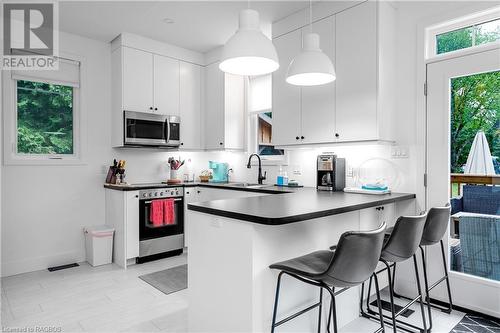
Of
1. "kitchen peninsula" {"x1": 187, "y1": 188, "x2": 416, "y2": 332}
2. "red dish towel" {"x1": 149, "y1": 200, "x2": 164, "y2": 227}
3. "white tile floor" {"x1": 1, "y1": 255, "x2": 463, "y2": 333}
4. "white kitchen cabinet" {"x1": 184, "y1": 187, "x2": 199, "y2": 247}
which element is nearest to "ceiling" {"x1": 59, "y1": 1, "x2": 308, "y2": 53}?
"white kitchen cabinet" {"x1": 184, "y1": 187, "x2": 199, "y2": 247}

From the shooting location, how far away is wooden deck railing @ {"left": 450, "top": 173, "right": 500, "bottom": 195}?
2496 mm

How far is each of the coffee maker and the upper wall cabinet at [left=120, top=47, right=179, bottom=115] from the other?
2.30m

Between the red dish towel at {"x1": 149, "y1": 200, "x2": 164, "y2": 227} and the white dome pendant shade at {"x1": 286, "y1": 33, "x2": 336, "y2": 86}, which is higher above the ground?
the white dome pendant shade at {"x1": 286, "y1": 33, "x2": 336, "y2": 86}

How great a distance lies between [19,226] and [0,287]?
0.72 meters

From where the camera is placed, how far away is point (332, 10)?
3137 mm

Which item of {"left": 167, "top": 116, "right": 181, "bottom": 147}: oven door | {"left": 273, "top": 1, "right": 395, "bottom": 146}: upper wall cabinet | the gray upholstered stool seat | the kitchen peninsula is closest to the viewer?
the gray upholstered stool seat

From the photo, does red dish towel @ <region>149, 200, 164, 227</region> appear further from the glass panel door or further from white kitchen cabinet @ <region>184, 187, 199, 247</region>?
the glass panel door

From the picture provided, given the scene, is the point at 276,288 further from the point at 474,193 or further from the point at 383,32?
the point at 383,32

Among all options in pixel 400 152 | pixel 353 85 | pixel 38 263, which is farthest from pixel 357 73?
pixel 38 263

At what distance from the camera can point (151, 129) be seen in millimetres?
4188

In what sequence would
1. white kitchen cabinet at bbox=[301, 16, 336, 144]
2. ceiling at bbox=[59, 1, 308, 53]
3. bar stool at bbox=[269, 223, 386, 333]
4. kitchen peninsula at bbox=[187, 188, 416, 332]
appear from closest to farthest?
bar stool at bbox=[269, 223, 386, 333] < kitchen peninsula at bbox=[187, 188, 416, 332] < white kitchen cabinet at bbox=[301, 16, 336, 144] < ceiling at bbox=[59, 1, 308, 53]

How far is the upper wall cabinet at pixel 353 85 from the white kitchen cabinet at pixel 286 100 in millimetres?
14

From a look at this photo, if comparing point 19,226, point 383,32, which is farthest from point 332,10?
point 19,226

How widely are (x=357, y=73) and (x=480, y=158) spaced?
123 cm
